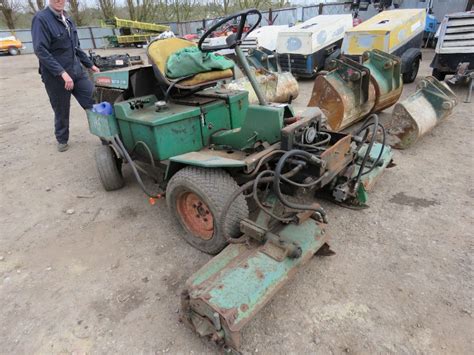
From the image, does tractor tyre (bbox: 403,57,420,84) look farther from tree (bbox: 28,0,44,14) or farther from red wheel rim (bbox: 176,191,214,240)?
tree (bbox: 28,0,44,14)

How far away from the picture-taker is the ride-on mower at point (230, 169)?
1874 mm

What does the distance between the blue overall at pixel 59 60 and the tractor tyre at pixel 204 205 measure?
2518 mm

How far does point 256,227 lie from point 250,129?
0.79 meters

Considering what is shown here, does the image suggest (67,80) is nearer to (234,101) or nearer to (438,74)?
(234,101)

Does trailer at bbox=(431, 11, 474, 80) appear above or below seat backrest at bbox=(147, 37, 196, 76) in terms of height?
below

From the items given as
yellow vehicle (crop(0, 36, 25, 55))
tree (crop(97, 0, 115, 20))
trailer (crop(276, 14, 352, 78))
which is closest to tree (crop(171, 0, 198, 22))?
tree (crop(97, 0, 115, 20))

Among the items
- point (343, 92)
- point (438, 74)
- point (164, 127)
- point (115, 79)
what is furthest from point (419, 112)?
point (115, 79)

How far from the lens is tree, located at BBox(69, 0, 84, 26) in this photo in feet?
99.3

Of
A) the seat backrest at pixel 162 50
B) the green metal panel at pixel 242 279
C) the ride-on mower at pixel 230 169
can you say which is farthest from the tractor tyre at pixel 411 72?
the green metal panel at pixel 242 279

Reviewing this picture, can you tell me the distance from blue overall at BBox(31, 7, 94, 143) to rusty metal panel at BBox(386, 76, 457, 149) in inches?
156

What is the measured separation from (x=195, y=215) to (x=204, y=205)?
0.70 ft

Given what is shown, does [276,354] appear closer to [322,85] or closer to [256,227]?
[256,227]

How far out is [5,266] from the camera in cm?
263

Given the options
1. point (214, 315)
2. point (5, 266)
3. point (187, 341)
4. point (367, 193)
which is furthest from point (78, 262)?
point (367, 193)
